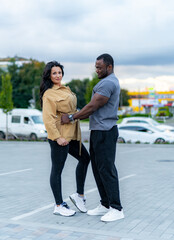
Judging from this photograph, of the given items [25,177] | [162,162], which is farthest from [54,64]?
[162,162]

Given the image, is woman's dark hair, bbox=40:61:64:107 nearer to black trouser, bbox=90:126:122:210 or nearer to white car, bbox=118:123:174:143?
black trouser, bbox=90:126:122:210

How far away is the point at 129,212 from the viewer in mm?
5215

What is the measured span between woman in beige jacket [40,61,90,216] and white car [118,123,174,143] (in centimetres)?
1517

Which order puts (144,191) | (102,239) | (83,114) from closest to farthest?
1. (102,239)
2. (83,114)
3. (144,191)

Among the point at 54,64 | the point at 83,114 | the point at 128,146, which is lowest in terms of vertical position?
the point at 128,146

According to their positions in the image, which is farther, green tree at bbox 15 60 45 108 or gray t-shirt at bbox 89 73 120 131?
green tree at bbox 15 60 45 108

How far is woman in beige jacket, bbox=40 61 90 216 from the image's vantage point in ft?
15.6

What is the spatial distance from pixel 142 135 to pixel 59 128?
15.8 meters

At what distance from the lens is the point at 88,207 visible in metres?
5.59

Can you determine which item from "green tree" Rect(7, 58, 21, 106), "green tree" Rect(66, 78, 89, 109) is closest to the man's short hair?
"green tree" Rect(7, 58, 21, 106)

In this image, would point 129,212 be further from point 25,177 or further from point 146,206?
point 25,177

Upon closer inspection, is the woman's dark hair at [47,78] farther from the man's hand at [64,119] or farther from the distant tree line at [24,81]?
the distant tree line at [24,81]

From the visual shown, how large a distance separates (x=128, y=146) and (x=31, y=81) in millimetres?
47656

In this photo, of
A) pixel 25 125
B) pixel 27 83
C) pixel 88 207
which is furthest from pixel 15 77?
pixel 88 207
